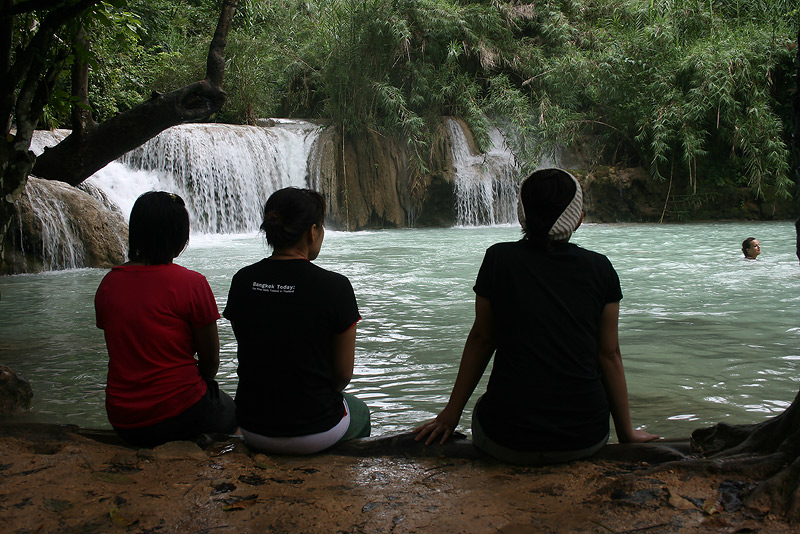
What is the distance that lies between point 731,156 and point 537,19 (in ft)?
22.8

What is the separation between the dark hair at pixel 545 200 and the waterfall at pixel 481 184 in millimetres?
16636

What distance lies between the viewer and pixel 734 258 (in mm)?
10531

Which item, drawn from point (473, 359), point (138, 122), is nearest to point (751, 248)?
point (138, 122)

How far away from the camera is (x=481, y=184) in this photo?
19125mm

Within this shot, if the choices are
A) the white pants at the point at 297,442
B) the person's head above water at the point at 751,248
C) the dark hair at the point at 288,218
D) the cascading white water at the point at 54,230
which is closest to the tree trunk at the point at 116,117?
the dark hair at the point at 288,218

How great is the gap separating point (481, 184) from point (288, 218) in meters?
16.8

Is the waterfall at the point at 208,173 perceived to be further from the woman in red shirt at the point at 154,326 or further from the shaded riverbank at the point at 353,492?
the shaded riverbank at the point at 353,492

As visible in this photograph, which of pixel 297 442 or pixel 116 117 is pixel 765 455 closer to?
pixel 297 442

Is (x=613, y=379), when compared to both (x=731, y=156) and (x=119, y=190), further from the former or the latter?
(x=731, y=156)

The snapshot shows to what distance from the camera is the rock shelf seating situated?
2.56 meters

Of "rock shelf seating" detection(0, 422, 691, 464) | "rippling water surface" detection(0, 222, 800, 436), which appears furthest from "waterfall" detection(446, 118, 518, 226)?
"rock shelf seating" detection(0, 422, 691, 464)

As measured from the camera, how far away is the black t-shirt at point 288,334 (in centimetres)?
260

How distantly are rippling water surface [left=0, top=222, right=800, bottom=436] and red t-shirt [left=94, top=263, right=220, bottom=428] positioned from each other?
1.19m

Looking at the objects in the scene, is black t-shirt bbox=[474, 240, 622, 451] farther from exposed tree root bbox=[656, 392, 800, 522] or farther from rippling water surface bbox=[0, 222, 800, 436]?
rippling water surface bbox=[0, 222, 800, 436]
